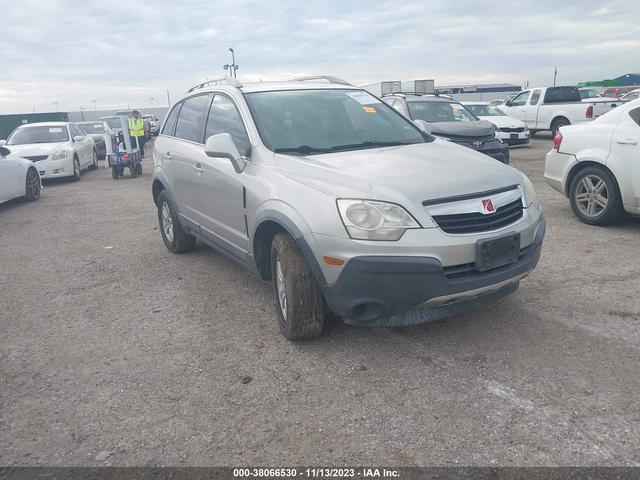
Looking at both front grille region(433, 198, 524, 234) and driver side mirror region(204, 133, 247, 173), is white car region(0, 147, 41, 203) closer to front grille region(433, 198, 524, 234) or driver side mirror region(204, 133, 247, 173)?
driver side mirror region(204, 133, 247, 173)

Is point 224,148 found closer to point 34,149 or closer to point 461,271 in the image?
point 461,271

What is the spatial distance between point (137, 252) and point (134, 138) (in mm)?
11284

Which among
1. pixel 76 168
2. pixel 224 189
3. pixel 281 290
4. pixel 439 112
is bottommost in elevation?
pixel 281 290

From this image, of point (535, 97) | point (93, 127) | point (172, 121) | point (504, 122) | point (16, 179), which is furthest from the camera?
point (93, 127)

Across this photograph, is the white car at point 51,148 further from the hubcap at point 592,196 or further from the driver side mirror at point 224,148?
the hubcap at point 592,196

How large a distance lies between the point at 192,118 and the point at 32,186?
7.26 metres

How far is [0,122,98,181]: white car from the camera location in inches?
534

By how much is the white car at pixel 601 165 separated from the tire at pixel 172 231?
4.69 metres

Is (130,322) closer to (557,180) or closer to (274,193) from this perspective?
(274,193)

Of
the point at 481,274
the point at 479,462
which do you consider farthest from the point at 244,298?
the point at 479,462

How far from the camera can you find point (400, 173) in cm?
350

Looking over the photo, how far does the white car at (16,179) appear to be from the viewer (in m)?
9.96

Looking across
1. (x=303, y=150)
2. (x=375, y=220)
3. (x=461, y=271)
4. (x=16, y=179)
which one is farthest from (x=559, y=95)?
(x=375, y=220)

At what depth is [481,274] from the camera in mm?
3336
